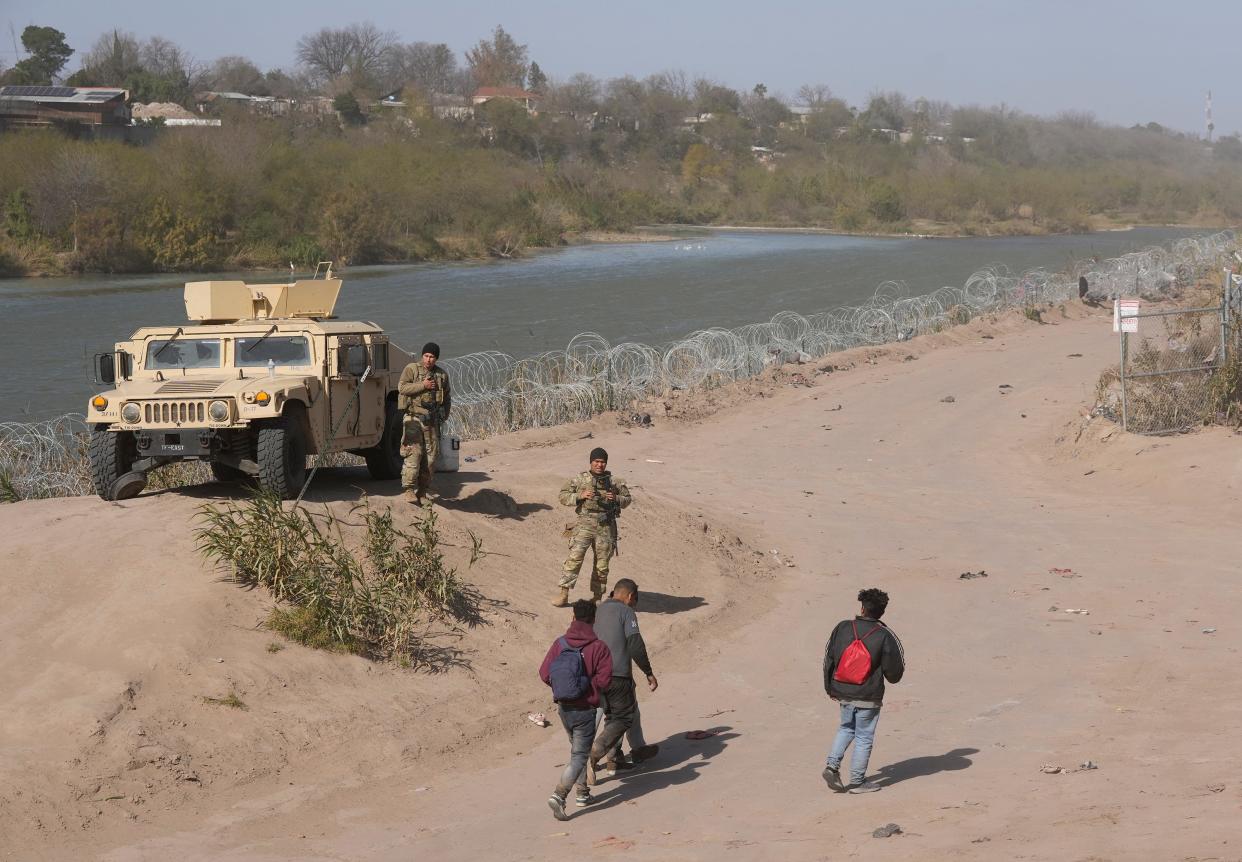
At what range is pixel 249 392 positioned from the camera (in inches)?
523

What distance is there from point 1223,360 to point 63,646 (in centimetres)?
1660

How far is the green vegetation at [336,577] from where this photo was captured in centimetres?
1134

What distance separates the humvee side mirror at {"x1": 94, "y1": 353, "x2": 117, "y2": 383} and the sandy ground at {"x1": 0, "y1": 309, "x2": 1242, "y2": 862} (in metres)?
1.34

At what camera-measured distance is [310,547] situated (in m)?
11.8

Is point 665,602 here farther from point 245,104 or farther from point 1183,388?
point 245,104

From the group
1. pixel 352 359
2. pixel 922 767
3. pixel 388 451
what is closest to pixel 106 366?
pixel 352 359

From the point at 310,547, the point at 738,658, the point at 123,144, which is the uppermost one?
the point at 123,144

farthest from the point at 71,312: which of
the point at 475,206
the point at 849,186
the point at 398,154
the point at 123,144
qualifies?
the point at 849,186

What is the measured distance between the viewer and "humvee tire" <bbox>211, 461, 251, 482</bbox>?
572 inches

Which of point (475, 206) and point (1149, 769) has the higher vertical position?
point (475, 206)

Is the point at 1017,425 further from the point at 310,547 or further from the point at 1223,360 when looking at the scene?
the point at 310,547

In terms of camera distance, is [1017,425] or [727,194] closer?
[1017,425]

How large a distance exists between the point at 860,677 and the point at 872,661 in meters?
0.11

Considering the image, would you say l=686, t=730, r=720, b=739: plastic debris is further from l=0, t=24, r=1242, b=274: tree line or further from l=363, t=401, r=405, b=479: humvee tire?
l=0, t=24, r=1242, b=274: tree line
